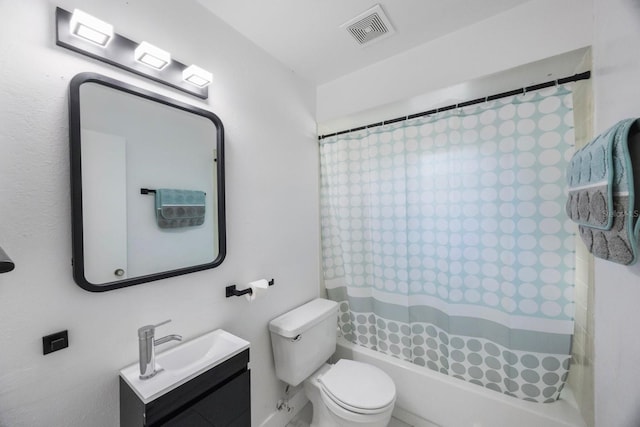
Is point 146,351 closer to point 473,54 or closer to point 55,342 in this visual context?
point 55,342

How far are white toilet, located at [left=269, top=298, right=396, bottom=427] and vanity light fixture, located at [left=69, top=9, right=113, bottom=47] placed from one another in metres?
1.58

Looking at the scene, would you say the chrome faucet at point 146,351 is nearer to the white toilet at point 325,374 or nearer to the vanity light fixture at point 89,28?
the white toilet at point 325,374

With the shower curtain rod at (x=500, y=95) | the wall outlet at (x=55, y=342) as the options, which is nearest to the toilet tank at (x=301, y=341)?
the wall outlet at (x=55, y=342)

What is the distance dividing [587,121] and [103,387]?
8.10ft

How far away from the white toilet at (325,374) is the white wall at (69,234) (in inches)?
5.7

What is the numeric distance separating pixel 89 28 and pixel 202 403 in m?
1.45

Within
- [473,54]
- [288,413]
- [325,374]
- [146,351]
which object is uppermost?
[473,54]

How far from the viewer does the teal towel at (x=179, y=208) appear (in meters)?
1.13

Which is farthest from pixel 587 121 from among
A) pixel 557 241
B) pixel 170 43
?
pixel 170 43

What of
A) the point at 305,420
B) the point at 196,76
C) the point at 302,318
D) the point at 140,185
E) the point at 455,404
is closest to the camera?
the point at 140,185

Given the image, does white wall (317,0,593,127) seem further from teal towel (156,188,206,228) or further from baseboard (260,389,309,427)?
baseboard (260,389,309,427)

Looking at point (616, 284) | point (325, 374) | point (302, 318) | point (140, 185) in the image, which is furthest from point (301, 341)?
point (616, 284)

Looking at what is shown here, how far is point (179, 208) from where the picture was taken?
119 cm

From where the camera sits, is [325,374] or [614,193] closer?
[614,193]
